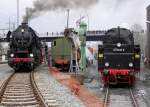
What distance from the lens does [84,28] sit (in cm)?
2802

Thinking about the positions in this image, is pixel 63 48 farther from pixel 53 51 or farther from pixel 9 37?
pixel 9 37

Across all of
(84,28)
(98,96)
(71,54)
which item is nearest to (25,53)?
(71,54)

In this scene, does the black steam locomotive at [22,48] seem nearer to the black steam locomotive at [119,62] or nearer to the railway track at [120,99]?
the black steam locomotive at [119,62]

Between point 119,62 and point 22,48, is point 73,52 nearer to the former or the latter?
point 22,48

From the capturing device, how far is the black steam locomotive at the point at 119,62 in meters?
23.1

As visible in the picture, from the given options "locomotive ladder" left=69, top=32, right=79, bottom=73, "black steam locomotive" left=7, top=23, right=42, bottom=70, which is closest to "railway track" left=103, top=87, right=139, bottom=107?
"locomotive ladder" left=69, top=32, right=79, bottom=73

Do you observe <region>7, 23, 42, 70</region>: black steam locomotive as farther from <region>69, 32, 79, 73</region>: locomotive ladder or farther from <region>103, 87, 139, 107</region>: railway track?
<region>103, 87, 139, 107</region>: railway track

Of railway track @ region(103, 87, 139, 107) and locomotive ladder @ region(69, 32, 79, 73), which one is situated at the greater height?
locomotive ladder @ region(69, 32, 79, 73)

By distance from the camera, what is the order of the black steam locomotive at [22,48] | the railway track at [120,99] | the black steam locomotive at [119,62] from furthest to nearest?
the black steam locomotive at [22,48] → the black steam locomotive at [119,62] → the railway track at [120,99]

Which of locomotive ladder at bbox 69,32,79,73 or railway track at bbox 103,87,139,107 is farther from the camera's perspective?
locomotive ladder at bbox 69,32,79,73

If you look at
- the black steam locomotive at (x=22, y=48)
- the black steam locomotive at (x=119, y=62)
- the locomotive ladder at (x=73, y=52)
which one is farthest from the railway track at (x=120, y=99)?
the black steam locomotive at (x=22, y=48)

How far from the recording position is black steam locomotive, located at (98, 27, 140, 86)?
23.1m

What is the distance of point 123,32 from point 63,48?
13726 mm

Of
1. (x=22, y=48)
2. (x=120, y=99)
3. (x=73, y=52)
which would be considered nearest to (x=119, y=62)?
(x=120, y=99)
